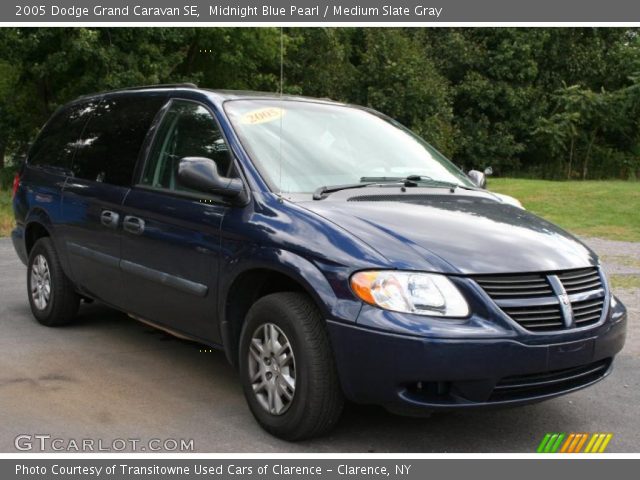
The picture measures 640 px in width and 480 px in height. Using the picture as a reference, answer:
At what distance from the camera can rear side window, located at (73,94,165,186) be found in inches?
215

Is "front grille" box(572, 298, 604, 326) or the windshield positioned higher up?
the windshield

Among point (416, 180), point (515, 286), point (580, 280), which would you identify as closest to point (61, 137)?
point (416, 180)

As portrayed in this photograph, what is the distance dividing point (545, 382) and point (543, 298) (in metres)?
0.40

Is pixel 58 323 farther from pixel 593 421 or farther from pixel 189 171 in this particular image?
pixel 593 421

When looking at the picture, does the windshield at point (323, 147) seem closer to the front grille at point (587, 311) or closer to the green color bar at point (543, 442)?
the front grille at point (587, 311)

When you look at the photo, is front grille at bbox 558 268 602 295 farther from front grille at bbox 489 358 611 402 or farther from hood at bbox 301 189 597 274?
front grille at bbox 489 358 611 402

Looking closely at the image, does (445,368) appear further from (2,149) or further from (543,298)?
(2,149)

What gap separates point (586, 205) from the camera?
1845 cm

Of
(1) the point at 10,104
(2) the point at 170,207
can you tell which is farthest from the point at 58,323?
(1) the point at 10,104

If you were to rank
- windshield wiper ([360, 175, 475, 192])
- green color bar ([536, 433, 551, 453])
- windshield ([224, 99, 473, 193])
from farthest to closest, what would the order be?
windshield wiper ([360, 175, 475, 192]) < windshield ([224, 99, 473, 193]) < green color bar ([536, 433, 551, 453])

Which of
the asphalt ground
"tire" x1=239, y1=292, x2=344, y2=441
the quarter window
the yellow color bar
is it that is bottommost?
the asphalt ground

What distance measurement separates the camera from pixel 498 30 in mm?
37938

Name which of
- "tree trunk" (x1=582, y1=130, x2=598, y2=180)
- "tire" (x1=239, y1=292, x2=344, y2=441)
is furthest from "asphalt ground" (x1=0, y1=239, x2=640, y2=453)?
"tree trunk" (x1=582, y1=130, x2=598, y2=180)

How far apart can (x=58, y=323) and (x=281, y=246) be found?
316cm
